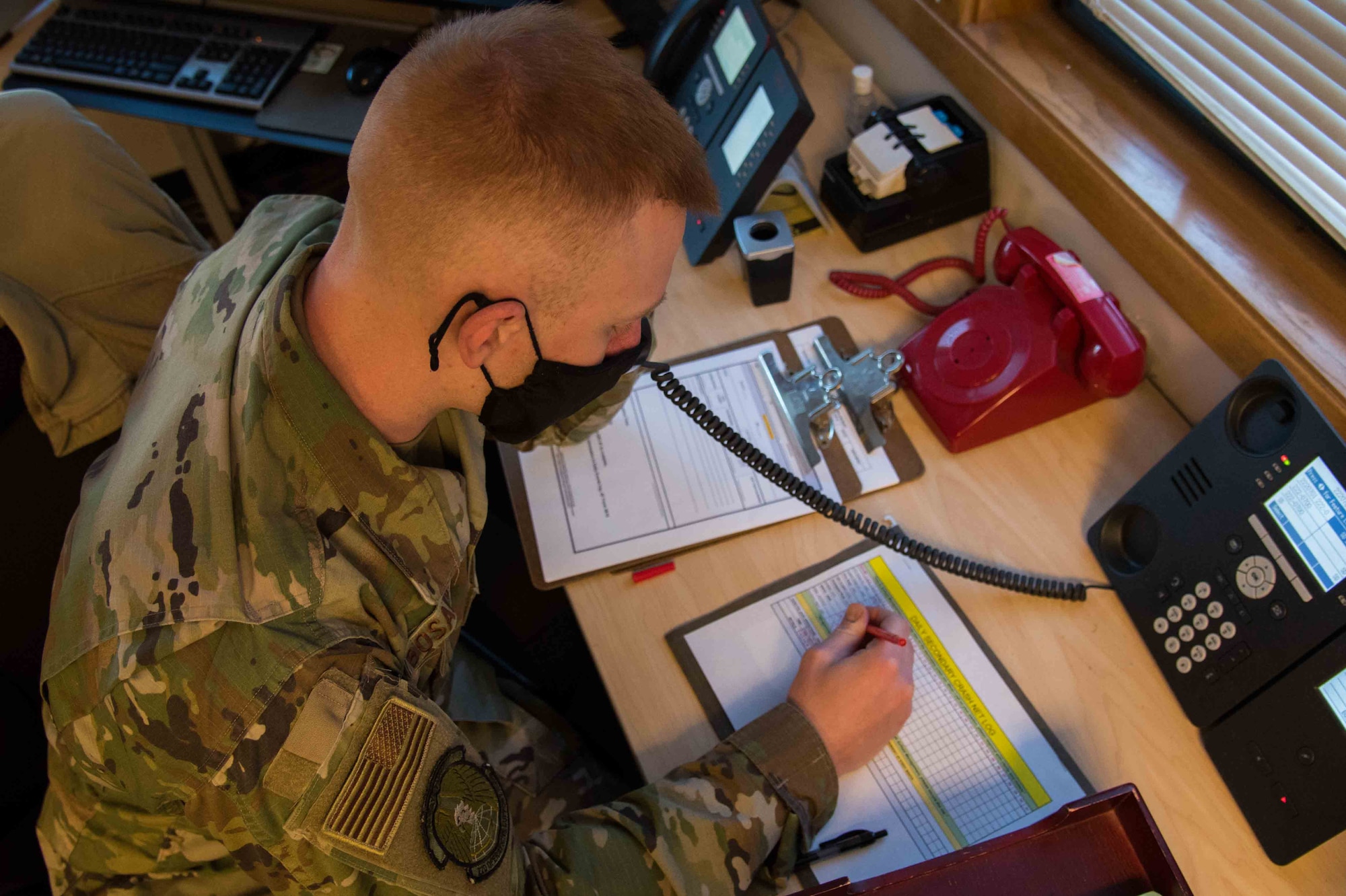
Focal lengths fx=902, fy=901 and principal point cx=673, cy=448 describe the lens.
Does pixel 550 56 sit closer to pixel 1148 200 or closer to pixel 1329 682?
pixel 1148 200

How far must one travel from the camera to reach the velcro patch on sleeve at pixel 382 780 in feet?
2.59

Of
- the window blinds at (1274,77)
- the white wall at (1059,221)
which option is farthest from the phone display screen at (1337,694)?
the window blinds at (1274,77)

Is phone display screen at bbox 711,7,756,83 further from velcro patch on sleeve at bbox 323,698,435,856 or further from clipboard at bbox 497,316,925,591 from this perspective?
velcro patch on sleeve at bbox 323,698,435,856

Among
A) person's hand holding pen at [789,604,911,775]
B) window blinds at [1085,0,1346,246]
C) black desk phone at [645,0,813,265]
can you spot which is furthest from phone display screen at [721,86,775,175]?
person's hand holding pen at [789,604,911,775]

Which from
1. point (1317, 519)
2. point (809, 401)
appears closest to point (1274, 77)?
point (1317, 519)

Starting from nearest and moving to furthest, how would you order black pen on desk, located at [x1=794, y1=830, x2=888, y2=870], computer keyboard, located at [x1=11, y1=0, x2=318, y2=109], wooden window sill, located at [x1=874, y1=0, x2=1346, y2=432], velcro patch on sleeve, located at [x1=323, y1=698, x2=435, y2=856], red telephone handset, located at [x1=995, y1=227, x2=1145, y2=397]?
velcro patch on sleeve, located at [x1=323, y1=698, x2=435, y2=856]
black pen on desk, located at [x1=794, y1=830, x2=888, y2=870]
wooden window sill, located at [x1=874, y1=0, x2=1346, y2=432]
red telephone handset, located at [x1=995, y1=227, x2=1145, y2=397]
computer keyboard, located at [x1=11, y1=0, x2=318, y2=109]

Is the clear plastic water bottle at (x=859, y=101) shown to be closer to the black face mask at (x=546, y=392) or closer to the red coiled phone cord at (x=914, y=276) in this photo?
the red coiled phone cord at (x=914, y=276)

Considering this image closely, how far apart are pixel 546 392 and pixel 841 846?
1.83 feet

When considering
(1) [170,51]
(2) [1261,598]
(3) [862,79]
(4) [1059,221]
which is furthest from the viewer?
(1) [170,51]

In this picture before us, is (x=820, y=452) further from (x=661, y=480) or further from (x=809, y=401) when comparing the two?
(x=661, y=480)

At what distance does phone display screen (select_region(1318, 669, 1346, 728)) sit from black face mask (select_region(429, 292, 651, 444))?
29.4 inches

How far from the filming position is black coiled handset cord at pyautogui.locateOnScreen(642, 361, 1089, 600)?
1.06m

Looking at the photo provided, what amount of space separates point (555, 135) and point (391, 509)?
1.38 ft

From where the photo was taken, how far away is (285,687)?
2.63ft
